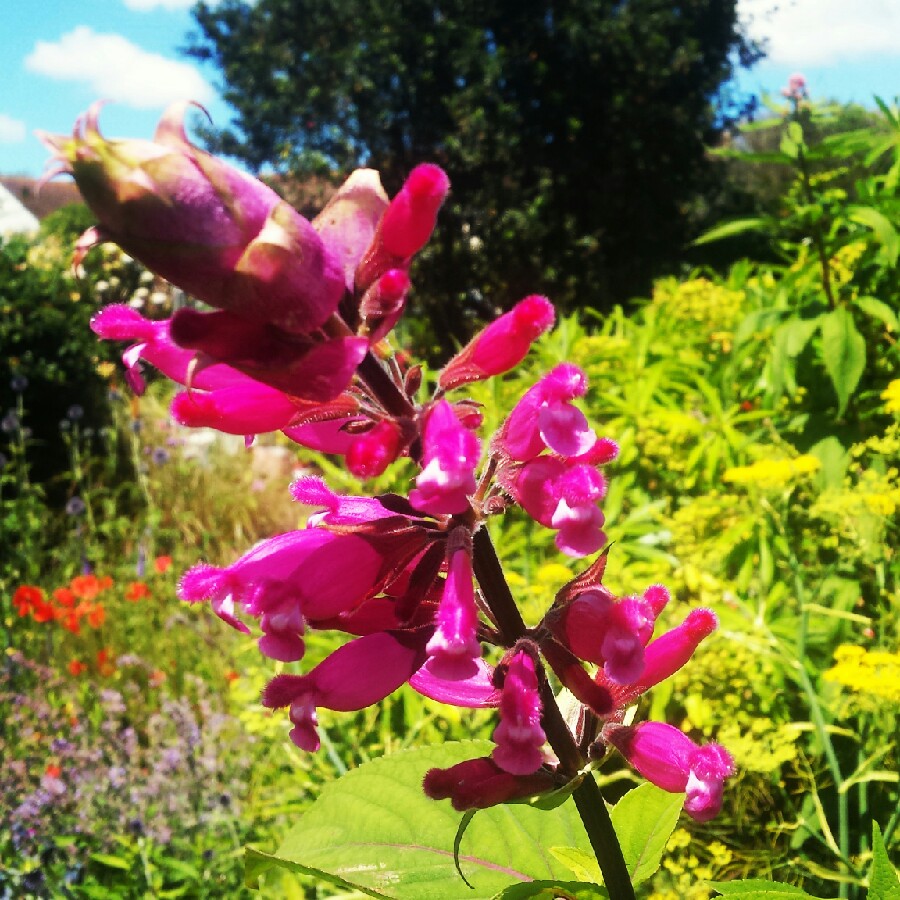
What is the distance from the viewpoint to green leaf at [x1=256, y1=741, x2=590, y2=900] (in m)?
0.87

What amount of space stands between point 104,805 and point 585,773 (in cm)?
229

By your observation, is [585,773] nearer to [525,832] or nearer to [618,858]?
[618,858]

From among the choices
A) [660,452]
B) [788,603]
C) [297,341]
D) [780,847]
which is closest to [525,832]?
[297,341]

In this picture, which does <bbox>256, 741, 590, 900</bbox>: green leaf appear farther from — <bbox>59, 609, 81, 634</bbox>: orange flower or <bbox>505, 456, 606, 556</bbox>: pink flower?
<bbox>59, 609, 81, 634</bbox>: orange flower

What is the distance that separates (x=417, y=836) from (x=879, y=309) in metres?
2.28

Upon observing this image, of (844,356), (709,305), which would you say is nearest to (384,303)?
(844,356)

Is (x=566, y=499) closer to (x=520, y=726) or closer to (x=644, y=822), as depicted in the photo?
(x=520, y=726)

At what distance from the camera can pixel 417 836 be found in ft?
3.03

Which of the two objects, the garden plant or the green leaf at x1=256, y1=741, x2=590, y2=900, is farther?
the green leaf at x1=256, y1=741, x2=590, y2=900

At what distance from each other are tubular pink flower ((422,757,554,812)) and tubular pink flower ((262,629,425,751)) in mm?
92

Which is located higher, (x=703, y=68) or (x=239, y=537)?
(x=703, y=68)

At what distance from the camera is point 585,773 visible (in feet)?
2.54

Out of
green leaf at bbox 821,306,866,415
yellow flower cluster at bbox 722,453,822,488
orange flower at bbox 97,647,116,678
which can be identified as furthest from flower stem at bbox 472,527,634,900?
orange flower at bbox 97,647,116,678

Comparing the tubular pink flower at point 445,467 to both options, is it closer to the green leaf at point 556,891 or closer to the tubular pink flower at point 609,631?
the tubular pink flower at point 609,631
